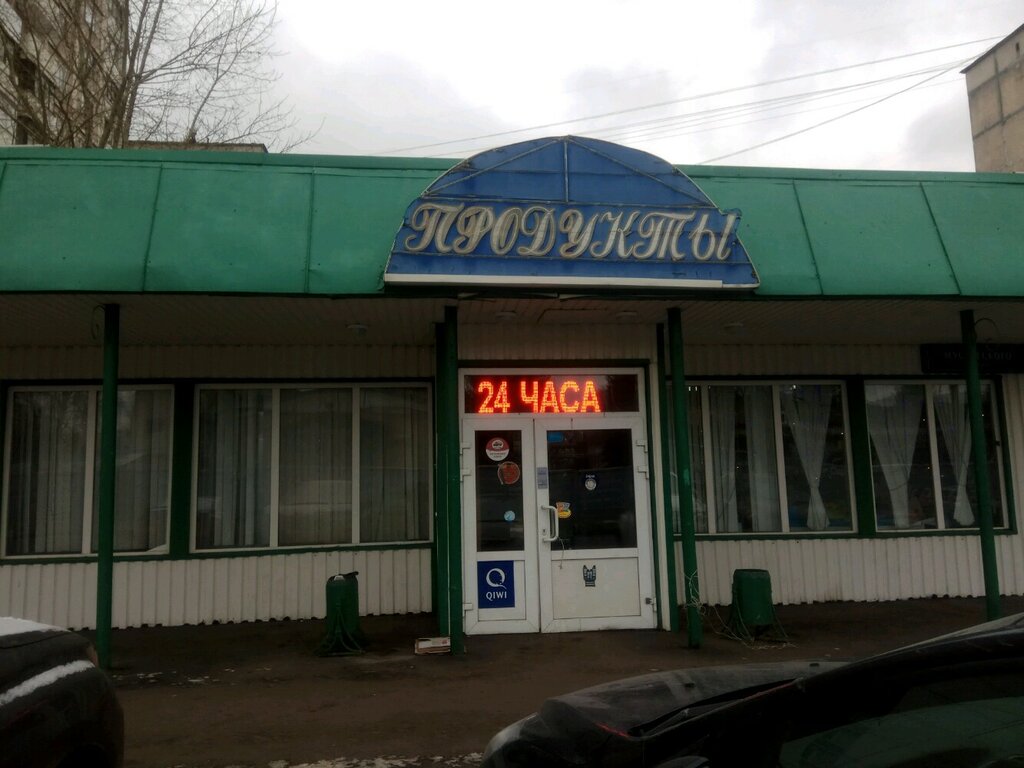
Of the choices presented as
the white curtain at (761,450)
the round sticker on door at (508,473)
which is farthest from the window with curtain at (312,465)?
the white curtain at (761,450)

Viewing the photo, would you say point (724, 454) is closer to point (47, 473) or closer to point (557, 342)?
point (557, 342)

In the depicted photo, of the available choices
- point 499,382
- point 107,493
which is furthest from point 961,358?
point 107,493

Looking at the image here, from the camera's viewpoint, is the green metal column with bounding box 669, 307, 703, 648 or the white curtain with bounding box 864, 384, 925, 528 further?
the white curtain with bounding box 864, 384, 925, 528

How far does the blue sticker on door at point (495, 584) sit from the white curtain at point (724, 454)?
2864mm

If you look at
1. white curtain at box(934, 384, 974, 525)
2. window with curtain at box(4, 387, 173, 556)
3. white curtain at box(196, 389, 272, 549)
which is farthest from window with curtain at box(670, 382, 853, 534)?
window with curtain at box(4, 387, 173, 556)

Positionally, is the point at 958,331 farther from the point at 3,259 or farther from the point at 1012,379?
the point at 3,259

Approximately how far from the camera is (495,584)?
311 inches

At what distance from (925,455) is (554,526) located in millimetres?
5034

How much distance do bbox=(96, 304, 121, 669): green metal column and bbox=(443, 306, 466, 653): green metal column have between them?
2877mm

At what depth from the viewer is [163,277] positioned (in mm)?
6285

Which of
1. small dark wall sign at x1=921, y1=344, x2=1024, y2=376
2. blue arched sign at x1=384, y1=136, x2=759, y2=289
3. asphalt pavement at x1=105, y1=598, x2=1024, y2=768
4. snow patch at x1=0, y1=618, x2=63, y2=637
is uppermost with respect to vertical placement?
blue arched sign at x1=384, y1=136, x2=759, y2=289

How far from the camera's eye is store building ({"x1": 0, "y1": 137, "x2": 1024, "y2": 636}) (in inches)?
260

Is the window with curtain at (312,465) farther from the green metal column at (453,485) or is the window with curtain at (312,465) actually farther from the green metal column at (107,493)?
the green metal column at (107,493)

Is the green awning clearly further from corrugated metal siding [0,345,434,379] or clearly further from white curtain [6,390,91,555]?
white curtain [6,390,91,555]
